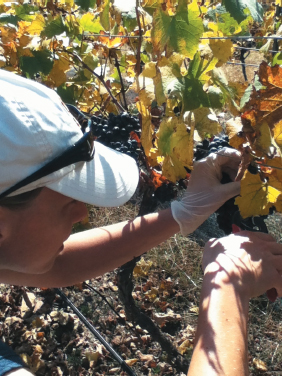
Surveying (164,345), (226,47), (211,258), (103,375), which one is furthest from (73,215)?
(103,375)

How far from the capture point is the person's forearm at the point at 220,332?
827 millimetres

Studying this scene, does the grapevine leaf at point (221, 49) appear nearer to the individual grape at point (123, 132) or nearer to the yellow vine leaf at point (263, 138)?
the yellow vine leaf at point (263, 138)

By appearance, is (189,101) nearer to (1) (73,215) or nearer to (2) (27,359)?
(1) (73,215)

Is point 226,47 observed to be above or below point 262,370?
above

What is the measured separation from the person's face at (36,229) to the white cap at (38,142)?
0.17 ft

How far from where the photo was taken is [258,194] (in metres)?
0.94

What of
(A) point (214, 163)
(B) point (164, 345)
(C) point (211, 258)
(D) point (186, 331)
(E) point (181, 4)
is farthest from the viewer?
(D) point (186, 331)

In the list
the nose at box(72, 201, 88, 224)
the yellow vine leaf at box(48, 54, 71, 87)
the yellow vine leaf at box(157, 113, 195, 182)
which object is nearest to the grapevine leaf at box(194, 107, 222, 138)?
the yellow vine leaf at box(157, 113, 195, 182)

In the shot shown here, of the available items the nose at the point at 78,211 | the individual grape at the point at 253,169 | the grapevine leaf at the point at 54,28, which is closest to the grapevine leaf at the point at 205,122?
the individual grape at the point at 253,169

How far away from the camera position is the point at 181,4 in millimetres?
852

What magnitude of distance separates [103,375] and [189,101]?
1727 millimetres

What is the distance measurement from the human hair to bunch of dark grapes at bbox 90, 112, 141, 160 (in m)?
0.53

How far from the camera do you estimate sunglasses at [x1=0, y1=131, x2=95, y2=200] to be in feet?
2.54

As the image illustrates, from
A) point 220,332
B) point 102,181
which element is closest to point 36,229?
point 102,181
